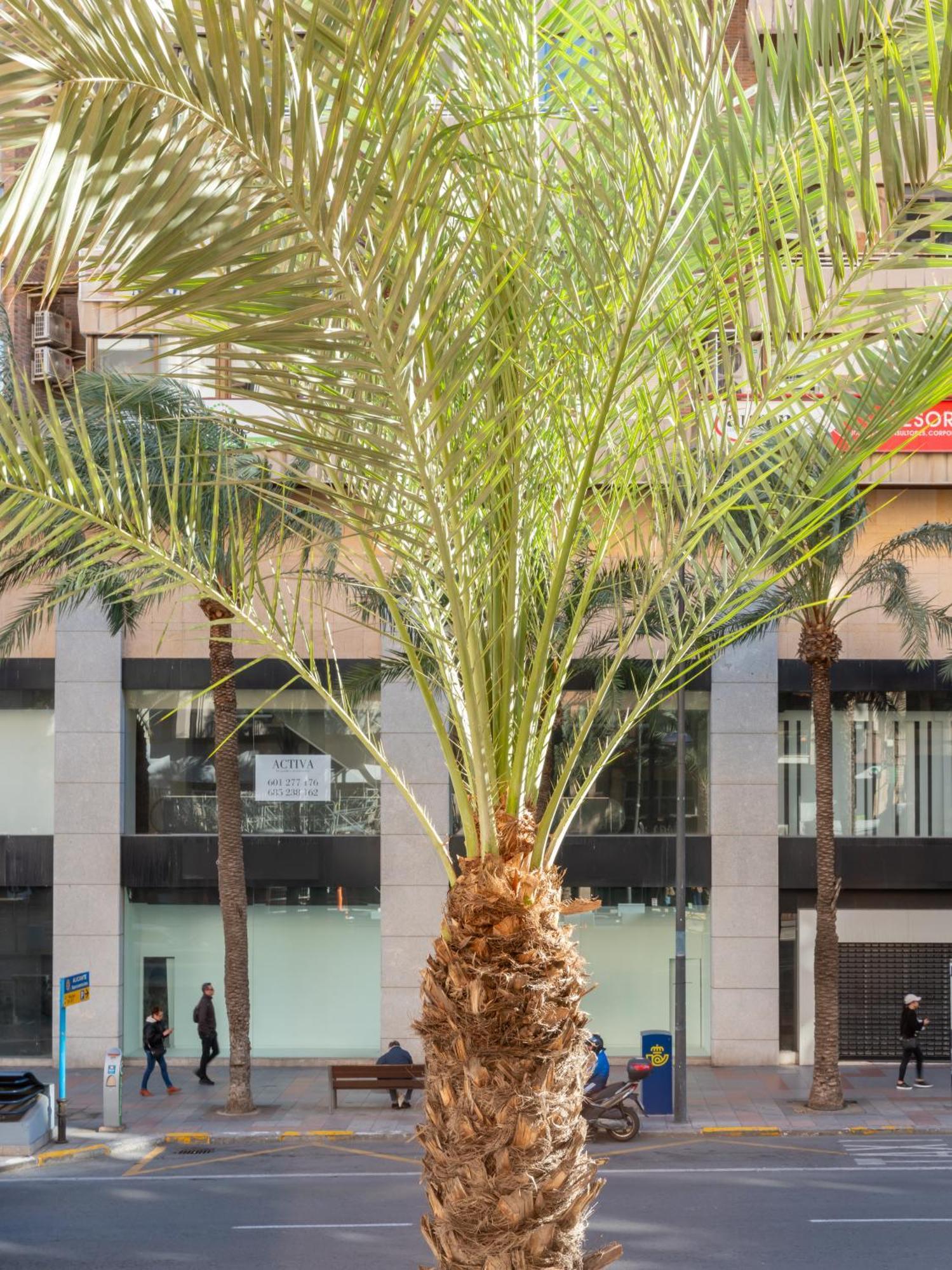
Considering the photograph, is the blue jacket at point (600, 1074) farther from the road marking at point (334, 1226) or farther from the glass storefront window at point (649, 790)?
the glass storefront window at point (649, 790)

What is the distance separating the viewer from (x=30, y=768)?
2305cm

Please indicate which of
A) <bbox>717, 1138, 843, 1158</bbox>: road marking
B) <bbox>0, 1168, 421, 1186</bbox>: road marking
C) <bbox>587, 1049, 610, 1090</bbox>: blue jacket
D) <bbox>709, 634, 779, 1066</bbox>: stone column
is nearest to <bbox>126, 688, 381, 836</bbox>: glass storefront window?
<bbox>709, 634, 779, 1066</bbox>: stone column

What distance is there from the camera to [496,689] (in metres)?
4.41

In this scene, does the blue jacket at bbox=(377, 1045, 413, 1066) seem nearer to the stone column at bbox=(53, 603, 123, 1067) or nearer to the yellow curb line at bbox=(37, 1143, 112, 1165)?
the yellow curb line at bbox=(37, 1143, 112, 1165)

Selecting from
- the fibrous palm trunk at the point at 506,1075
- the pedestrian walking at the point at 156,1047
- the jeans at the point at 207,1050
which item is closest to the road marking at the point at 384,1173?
the pedestrian walking at the point at 156,1047

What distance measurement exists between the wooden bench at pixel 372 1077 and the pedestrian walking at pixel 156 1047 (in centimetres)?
280

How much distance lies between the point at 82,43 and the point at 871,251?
208 centimetres

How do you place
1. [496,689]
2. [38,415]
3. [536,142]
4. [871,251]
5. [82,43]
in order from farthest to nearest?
[38,415] < [496,689] < [536,142] < [871,251] < [82,43]

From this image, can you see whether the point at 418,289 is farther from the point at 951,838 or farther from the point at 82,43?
the point at 951,838

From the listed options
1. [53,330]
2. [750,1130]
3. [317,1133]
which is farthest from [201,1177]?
[53,330]

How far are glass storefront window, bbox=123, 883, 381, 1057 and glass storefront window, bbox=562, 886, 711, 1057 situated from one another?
383 centimetres

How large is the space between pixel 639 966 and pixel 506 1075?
1974 centimetres

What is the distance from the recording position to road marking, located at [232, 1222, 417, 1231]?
13406mm

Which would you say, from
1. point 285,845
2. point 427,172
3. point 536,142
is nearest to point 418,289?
point 427,172
